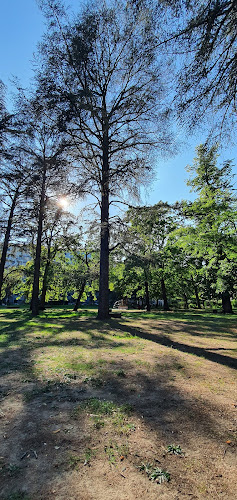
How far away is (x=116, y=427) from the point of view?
266 cm

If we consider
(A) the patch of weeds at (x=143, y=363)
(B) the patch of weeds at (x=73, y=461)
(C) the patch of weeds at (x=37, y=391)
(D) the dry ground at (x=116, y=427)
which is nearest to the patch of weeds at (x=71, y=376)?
(D) the dry ground at (x=116, y=427)

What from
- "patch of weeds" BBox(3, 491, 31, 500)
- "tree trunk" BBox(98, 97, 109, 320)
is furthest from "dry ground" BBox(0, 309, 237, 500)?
"tree trunk" BBox(98, 97, 109, 320)

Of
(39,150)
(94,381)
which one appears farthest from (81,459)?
(39,150)

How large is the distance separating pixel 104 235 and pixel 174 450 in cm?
989

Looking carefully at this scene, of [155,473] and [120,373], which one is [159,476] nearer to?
[155,473]

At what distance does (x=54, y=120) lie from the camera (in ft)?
30.2

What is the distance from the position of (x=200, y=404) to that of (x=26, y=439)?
216 centimetres

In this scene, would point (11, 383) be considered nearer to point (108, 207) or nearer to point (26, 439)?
point (26, 439)

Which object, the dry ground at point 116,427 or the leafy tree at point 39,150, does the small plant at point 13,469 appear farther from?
the leafy tree at point 39,150

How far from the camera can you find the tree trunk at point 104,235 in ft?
37.7

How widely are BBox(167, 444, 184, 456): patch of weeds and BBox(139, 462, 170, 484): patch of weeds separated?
0.86ft

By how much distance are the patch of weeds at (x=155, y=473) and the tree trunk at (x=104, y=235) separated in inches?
375

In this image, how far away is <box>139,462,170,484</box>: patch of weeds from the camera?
1945 mm

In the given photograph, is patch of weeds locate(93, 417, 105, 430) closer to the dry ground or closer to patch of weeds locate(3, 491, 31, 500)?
the dry ground
